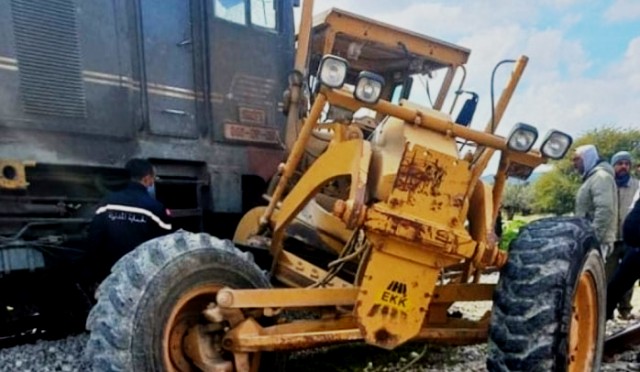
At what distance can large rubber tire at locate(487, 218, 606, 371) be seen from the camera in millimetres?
3000

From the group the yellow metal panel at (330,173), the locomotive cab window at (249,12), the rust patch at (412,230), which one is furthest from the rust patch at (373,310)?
the locomotive cab window at (249,12)

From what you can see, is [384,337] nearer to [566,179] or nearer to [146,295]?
[146,295]

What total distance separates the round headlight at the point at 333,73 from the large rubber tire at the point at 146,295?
1.00 metres

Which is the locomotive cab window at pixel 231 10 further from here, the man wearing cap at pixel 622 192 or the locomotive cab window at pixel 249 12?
the man wearing cap at pixel 622 192

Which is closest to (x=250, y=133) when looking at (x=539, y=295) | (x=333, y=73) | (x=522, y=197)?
(x=333, y=73)

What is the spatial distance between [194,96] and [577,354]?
3.43 metres

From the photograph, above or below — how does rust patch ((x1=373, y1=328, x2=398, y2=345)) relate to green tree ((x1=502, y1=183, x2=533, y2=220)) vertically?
above

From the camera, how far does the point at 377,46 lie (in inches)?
252

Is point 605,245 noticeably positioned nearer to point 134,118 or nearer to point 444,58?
point 444,58

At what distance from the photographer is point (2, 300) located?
4.81 metres

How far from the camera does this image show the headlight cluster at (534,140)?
3.24 m

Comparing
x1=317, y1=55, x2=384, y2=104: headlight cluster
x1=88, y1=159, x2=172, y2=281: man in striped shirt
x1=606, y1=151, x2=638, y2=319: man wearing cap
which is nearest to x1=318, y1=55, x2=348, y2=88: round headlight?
x1=317, y1=55, x2=384, y2=104: headlight cluster

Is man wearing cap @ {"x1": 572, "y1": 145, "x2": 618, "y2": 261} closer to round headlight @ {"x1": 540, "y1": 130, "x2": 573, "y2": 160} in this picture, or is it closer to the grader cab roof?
the grader cab roof

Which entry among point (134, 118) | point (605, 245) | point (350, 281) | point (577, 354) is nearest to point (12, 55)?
point (134, 118)
